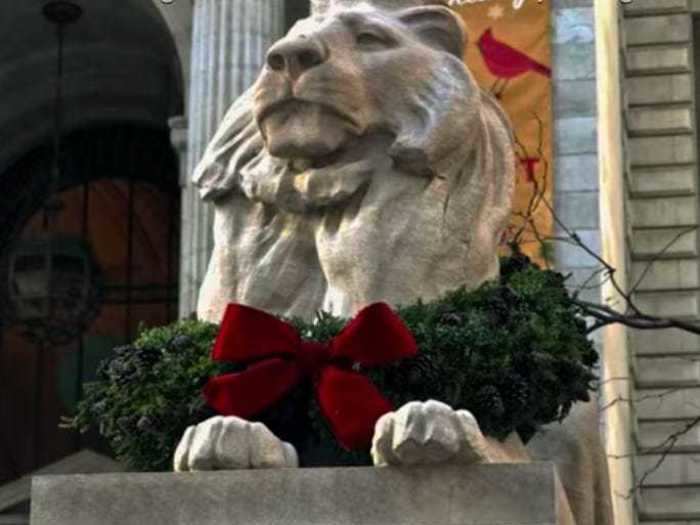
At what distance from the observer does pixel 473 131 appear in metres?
6.96

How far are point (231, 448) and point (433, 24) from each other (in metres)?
1.83

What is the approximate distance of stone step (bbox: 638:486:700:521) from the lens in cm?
3084

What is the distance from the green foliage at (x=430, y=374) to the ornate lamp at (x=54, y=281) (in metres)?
25.7

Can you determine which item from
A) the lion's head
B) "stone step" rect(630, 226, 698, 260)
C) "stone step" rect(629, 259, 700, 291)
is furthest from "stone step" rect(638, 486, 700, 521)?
the lion's head

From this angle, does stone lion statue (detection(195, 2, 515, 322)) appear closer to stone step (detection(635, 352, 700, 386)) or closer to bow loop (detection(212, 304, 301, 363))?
bow loop (detection(212, 304, 301, 363))

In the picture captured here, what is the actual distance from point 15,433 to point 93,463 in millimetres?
3584

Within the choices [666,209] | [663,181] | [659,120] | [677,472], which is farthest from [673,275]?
[677,472]

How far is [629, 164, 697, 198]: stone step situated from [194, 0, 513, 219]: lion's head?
88.9 ft

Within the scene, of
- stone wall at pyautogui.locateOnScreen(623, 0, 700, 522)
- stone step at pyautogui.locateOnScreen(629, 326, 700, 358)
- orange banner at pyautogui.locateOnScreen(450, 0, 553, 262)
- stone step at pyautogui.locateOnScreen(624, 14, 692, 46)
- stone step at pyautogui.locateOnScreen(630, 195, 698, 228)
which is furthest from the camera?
stone step at pyautogui.locateOnScreen(624, 14, 692, 46)

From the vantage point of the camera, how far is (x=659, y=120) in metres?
34.5

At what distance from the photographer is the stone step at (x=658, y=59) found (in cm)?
3450

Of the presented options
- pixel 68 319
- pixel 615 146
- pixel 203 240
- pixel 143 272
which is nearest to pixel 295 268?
pixel 203 240

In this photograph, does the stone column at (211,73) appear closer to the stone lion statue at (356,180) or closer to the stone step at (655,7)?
the stone step at (655,7)

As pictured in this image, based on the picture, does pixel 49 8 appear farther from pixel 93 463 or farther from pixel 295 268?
pixel 295 268
